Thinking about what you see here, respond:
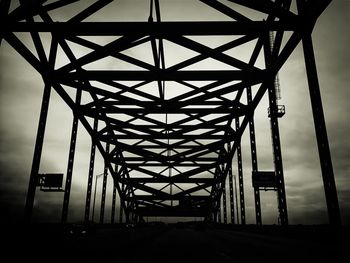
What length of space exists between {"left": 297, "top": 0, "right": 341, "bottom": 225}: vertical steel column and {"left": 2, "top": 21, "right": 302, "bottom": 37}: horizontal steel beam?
1.39 metres

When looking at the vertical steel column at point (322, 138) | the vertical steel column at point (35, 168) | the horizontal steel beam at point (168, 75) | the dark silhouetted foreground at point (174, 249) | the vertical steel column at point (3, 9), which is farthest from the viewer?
the horizontal steel beam at point (168, 75)

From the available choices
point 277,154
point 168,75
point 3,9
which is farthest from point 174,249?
point 3,9

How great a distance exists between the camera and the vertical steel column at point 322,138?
10266 mm

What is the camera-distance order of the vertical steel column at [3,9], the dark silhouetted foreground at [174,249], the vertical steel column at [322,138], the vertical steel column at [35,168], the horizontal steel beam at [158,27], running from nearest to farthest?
the dark silhouetted foreground at [174,249], the vertical steel column at [322,138], the vertical steel column at [3,9], the horizontal steel beam at [158,27], the vertical steel column at [35,168]

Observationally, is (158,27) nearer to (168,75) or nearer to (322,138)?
(168,75)

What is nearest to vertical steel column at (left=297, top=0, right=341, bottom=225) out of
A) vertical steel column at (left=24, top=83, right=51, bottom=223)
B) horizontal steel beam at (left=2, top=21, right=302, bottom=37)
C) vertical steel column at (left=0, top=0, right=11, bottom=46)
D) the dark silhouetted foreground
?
the dark silhouetted foreground

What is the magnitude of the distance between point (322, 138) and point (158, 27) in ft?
28.2

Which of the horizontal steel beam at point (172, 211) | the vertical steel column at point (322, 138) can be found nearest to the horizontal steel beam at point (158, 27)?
the vertical steel column at point (322, 138)

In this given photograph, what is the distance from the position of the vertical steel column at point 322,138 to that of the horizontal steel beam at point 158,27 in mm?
1385

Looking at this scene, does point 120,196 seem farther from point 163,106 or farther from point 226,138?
point 163,106

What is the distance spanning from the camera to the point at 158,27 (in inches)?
535

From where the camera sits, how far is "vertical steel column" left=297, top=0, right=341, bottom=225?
33.7 feet

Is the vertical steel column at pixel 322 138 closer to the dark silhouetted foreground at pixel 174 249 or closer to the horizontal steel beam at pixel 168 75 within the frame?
the dark silhouetted foreground at pixel 174 249

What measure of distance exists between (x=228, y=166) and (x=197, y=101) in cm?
2519
